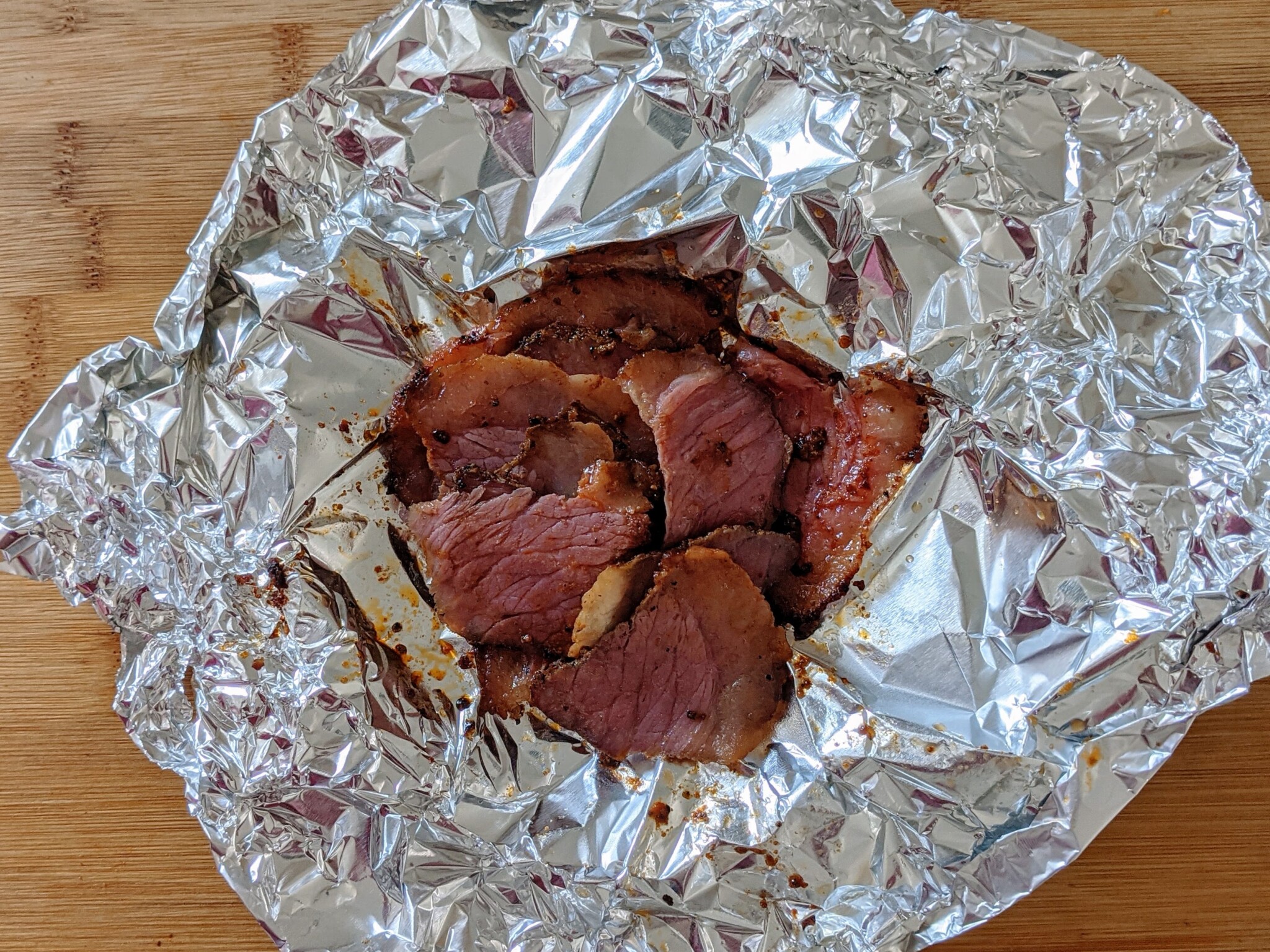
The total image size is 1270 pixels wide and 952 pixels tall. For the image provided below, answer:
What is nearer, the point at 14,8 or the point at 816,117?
the point at 816,117

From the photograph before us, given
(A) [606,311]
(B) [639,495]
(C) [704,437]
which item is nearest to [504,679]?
(B) [639,495]

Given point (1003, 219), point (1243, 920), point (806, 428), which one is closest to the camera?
point (1003, 219)

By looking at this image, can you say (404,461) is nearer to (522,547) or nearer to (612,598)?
(522,547)

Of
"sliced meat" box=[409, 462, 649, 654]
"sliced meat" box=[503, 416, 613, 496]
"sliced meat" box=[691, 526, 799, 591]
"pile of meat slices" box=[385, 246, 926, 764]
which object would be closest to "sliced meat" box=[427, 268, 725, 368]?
"pile of meat slices" box=[385, 246, 926, 764]

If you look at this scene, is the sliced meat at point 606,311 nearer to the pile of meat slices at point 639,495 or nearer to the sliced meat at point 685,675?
the pile of meat slices at point 639,495

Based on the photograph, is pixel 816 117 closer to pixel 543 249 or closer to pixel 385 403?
pixel 543 249

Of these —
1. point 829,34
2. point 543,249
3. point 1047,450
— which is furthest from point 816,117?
point 1047,450
